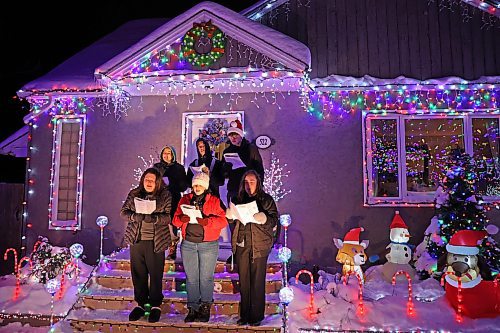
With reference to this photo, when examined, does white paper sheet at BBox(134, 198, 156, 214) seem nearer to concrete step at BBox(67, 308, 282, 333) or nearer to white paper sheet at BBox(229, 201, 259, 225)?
white paper sheet at BBox(229, 201, 259, 225)

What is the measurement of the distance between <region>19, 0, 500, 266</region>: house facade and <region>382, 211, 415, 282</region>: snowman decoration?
2.22 feet

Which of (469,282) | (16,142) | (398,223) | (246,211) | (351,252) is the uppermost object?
(16,142)

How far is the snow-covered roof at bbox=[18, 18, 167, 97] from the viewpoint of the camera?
8.80 meters

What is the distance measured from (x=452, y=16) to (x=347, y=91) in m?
2.74

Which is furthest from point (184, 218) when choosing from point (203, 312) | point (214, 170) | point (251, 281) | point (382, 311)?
point (382, 311)

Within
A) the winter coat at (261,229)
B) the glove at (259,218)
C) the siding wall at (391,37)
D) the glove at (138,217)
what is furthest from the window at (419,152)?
the glove at (138,217)

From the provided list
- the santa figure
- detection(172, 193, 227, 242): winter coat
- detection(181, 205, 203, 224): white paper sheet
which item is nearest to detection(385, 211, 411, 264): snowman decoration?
the santa figure

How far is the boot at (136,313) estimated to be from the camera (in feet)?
18.2

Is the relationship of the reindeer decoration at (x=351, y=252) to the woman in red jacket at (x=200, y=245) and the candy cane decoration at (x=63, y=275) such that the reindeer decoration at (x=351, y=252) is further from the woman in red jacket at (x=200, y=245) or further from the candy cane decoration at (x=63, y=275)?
the candy cane decoration at (x=63, y=275)

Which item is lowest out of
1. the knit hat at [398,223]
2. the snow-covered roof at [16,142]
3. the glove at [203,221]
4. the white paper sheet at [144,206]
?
the knit hat at [398,223]

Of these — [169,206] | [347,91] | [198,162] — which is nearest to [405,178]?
[347,91]

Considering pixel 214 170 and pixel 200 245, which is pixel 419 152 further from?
pixel 200 245

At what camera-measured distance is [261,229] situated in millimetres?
5320

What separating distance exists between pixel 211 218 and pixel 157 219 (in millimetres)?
746
